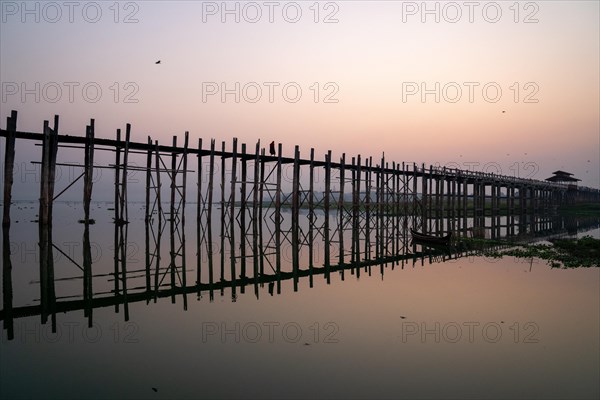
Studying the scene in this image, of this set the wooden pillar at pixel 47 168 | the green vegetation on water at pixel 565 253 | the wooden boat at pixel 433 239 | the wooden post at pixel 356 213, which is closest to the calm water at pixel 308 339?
the green vegetation on water at pixel 565 253

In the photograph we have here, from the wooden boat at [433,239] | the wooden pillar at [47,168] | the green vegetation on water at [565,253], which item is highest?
the wooden pillar at [47,168]

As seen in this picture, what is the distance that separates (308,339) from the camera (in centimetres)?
646

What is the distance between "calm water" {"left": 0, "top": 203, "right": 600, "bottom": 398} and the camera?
4836mm

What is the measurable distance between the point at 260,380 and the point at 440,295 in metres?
6.21

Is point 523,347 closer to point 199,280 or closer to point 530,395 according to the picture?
point 530,395

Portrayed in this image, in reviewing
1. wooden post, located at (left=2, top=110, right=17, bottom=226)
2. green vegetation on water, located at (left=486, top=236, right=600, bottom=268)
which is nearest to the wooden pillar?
wooden post, located at (left=2, top=110, right=17, bottom=226)

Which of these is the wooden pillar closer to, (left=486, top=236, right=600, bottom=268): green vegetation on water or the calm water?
the calm water

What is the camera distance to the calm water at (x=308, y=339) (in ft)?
15.9

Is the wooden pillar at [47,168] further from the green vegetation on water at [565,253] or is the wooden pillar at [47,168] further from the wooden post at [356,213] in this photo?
the green vegetation on water at [565,253]

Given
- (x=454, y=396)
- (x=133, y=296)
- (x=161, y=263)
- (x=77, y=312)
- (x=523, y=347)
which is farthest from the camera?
(x=161, y=263)

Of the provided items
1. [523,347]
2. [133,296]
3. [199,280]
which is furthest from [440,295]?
[133,296]

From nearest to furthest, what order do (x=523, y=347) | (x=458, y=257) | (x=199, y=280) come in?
(x=523, y=347) → (x=199, y=280) → (x=458, y=257)

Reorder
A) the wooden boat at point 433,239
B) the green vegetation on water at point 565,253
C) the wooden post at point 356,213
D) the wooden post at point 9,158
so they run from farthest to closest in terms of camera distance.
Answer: the wooden boat at point 433,239, the wooden post at point 356,213, the green vegetation on water at point 565,253, the wooden post at point 9,158

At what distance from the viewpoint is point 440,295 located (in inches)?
377
